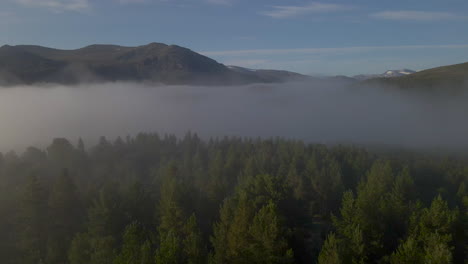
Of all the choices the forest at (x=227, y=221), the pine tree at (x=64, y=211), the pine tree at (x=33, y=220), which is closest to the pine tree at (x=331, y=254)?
the forest at (x=227, y=221)

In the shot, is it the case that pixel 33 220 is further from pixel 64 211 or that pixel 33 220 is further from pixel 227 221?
pixel 227 221

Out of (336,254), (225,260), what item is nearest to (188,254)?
(225,260)

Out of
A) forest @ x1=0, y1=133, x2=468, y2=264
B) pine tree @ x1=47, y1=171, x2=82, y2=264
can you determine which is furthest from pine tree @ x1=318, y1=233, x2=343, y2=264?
pine tree @ x1=47, y1=171, x2=82, y2=264

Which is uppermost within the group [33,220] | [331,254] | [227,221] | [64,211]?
[331,254]

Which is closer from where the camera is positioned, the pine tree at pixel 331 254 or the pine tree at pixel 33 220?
the pine tree at pixel 331 254

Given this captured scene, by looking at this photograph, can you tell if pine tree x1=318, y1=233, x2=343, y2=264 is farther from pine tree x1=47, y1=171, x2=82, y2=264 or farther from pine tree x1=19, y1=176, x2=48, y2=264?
pine tree x1=19, y1=176, x2=48, y2=264

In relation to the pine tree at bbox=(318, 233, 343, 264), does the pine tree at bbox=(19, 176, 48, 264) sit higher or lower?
lower

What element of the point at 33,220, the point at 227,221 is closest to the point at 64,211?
the point at 33,220

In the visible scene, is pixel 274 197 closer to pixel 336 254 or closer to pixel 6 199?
pixel 336 254

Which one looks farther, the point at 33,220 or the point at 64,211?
the point at 64,211

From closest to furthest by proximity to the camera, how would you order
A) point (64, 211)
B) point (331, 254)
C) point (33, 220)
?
point (331, 254) → point (33, 220) → point (64, 211)

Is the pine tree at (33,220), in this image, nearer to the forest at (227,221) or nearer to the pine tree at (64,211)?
the forest at (227,221)

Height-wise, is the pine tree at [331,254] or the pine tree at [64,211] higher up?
the pine tree at [331,254]
